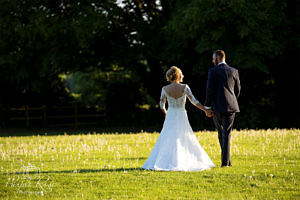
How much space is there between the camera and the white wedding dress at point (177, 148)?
8.26 metres

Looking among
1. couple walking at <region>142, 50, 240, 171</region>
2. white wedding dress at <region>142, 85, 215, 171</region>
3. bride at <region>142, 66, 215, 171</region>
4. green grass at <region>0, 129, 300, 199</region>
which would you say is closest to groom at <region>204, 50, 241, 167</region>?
couple walking at <region>142, 50, 240, 171</region>

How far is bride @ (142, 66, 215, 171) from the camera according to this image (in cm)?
827

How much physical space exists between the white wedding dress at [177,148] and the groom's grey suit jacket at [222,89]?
53 cm

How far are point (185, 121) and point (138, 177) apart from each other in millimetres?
1749

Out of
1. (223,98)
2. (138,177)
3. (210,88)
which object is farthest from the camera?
(210,88)

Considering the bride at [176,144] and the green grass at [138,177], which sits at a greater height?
the bride at [176,144]

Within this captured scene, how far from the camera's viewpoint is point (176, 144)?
331 inches

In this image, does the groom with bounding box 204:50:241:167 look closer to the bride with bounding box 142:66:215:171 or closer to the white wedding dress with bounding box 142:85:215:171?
the bride with bounding box 142:66:215:171

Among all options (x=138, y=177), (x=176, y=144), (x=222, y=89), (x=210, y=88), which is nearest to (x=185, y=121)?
(x=176, y=144)

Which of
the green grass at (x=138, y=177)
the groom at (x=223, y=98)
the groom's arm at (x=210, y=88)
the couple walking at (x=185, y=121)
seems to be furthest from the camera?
the groom's arm at (x=210, y=88)

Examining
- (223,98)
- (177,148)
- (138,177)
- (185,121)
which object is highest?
(223,98)

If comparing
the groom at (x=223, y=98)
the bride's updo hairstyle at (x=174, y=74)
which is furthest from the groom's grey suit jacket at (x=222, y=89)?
the bride's updo hairstyle at (x=174, y=74)

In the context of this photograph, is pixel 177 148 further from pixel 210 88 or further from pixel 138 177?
pixel 210 88

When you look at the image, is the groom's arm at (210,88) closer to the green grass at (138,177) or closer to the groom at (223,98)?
the groom at (223,98)
